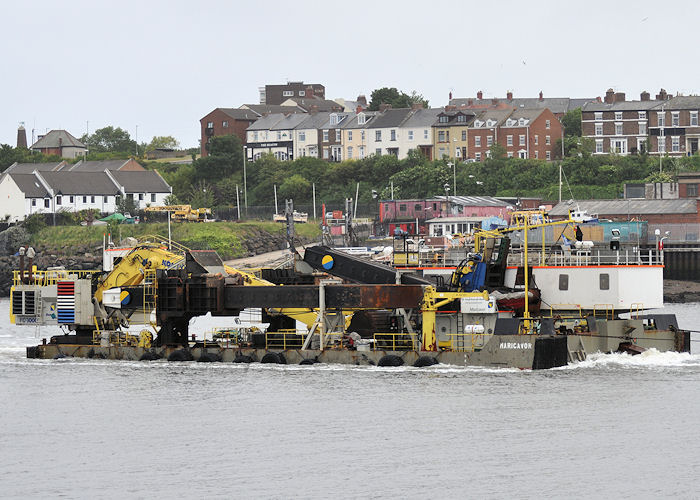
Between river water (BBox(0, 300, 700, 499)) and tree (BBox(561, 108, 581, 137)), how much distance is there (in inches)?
4097

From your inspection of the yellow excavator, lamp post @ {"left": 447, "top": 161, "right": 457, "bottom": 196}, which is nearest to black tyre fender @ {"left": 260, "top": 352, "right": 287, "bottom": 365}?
the yellow excavator

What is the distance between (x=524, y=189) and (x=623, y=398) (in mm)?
89761

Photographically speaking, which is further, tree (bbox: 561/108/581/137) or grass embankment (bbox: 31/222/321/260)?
tree (bbox: 561/108/581/137)

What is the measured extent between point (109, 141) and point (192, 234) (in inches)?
3135

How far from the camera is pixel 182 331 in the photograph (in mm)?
49469

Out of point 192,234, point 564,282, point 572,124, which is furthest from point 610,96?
point 564,282

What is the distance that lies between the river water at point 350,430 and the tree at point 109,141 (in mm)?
141532

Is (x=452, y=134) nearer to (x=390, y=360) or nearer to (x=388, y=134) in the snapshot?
(x=388, y=134)

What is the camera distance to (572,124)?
14950cm

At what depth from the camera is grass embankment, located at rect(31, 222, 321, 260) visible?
114688 millimetres

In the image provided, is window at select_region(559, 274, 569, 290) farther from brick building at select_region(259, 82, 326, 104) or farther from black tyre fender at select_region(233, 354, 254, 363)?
brick building at select_region(259, 82, 326, 104)

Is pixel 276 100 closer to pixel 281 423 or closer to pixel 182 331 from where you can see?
pixel 182 331

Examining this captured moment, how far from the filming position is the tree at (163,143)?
641 ft

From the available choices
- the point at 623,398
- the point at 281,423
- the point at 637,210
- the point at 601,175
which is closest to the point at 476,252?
the point at 623,398
